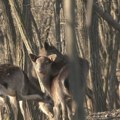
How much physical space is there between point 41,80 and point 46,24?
44.0ft

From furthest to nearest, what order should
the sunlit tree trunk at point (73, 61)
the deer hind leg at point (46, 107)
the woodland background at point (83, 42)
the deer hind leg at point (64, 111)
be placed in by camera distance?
the woodland background at point (83, 42) < the deer hind leg at point (46, 107) < the deer hind leg at point (64, 111) < the sunlit tree trunk at point (73, 61)

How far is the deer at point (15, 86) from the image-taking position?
9.82 meters

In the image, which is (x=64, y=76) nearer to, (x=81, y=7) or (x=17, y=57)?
(x=17, y=57)

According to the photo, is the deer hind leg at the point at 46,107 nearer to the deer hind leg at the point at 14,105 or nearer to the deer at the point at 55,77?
the deer at the point at 55,77

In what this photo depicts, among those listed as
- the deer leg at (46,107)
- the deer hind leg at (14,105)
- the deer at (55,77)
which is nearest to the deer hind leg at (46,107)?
the deer leg at (46,107)

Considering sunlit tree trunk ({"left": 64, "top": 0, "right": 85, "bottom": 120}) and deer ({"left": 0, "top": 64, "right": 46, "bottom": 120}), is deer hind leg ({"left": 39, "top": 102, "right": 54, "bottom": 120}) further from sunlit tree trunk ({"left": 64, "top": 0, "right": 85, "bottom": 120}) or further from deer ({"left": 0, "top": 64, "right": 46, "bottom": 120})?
sunlit tree trunk ({"left": 64, "top": 0, "right": 85, "bottom": 120})

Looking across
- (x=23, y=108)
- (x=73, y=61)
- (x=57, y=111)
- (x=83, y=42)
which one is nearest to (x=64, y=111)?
(x=57, y=111)

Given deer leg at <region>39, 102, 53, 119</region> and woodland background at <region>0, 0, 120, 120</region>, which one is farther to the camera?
woodland background at <region>0, 0, 120, 120</region>

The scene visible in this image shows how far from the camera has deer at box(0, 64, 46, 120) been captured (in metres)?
9.82

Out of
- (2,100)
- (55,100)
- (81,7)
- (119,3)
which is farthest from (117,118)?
(119,3)

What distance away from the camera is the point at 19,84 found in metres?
9.98

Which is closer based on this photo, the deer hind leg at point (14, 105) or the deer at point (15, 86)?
the deer at point (15, 86)

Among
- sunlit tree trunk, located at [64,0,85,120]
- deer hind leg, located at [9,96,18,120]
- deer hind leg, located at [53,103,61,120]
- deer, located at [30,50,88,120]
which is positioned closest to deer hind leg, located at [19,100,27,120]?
deer hind leg, located at [9,96,18,120]

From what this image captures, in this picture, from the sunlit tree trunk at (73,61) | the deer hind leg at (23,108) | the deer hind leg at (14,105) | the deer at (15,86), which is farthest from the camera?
the deer hind leg at (23,108)
